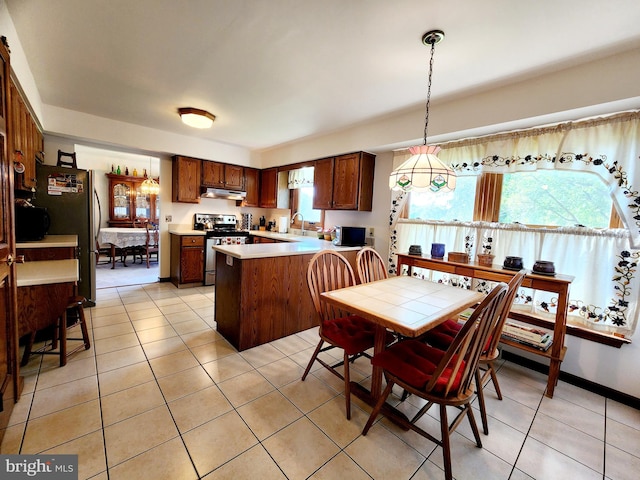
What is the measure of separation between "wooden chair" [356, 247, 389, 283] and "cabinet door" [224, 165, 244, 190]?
11.1 ft

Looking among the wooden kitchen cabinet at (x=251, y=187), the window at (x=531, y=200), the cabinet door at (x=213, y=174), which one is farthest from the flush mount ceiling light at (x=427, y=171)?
the wooden kitchen cabinet at (x=251, y=187)

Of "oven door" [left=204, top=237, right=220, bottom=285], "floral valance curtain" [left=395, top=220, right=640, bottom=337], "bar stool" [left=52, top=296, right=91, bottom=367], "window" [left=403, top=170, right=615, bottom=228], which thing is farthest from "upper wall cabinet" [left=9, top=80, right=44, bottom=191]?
"floral valance curtain" [left=395, top=220, right=640, bottom=337]

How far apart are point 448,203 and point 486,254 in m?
0.72

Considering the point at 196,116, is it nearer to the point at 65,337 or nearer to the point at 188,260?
the point at 188,260

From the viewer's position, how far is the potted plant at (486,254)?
249cm

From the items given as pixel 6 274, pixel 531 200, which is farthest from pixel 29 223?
pixel 531 200

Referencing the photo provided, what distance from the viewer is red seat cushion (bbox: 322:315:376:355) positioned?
5.86ft

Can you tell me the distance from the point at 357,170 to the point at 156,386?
3.10 m

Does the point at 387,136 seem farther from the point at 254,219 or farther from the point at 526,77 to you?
the point at 254,219

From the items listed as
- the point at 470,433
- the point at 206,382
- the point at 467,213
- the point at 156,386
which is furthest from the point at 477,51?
the point at 156,386

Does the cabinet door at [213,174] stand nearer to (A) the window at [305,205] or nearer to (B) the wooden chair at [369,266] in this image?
(A) the window at [305,205]

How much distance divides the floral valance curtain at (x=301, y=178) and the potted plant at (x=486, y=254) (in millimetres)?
2803

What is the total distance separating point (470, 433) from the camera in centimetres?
165

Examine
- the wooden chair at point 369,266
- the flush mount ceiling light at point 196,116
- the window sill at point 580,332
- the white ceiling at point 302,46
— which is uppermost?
the white ceiling at point 302,46
